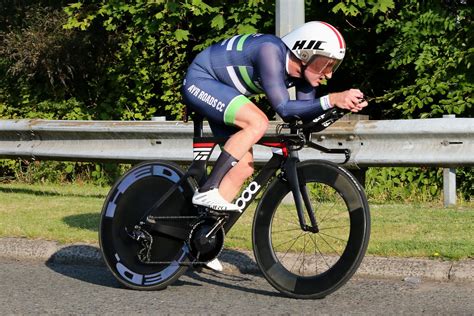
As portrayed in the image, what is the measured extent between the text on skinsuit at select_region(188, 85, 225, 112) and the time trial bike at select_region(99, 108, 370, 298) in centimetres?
24

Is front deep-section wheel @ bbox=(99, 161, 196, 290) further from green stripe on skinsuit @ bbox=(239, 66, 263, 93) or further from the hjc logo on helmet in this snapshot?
the hjc logo on helmet

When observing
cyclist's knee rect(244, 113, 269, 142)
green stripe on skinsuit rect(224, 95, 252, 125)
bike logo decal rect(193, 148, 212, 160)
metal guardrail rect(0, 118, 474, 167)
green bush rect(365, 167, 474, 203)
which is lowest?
green bush rect(365, 167, 474, 203)

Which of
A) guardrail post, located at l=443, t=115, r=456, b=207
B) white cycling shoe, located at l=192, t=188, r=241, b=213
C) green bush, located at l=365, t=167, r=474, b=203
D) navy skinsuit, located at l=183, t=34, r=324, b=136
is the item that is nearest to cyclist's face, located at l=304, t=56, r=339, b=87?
navy skinsuit, located at l=183, t=34, r=324, b=136

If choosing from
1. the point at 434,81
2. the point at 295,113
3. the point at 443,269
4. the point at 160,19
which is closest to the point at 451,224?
the point at 443,269

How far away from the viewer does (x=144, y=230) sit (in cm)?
638

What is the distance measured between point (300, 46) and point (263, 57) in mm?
217

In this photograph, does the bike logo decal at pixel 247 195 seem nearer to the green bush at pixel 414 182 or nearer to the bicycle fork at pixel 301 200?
the bicycle fork at pixel 301 200

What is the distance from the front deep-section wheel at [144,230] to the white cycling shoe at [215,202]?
0.20 metres

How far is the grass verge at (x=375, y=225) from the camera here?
7.05m

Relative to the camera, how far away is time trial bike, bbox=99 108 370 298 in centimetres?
587

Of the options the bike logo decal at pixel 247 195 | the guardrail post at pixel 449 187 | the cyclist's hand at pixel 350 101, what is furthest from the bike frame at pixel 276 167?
the guardrail post at pixel 449 187

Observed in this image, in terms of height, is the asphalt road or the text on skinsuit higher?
the text on skinsuit

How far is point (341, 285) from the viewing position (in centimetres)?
580

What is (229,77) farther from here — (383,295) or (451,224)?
(451,224)
